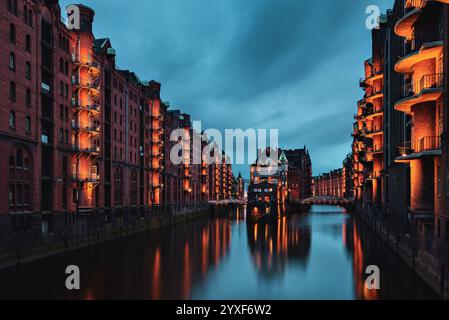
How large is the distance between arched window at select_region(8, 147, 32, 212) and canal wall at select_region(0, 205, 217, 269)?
2874 millimetres

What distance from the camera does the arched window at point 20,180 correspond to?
37.8m

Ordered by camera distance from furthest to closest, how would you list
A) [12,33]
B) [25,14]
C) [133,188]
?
[133,188] → [25,14] → [12,33]

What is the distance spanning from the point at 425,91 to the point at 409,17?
6965 mm

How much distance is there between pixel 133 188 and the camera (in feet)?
243

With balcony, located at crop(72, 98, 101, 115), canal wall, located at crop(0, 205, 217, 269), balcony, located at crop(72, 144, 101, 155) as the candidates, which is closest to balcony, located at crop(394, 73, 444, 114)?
canal wall, located at crop(0, 205, 217, 269)

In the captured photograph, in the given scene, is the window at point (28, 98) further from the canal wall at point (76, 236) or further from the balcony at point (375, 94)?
the balcony at point (375, 94)

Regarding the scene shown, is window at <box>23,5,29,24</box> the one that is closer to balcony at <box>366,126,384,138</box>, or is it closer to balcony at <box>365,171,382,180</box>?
balcony at <box>366,126,384,138</box>

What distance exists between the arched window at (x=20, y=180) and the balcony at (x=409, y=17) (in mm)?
35729

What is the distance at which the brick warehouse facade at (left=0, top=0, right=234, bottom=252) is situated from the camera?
124ft

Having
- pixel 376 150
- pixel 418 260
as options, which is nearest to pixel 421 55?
pixel 418 260

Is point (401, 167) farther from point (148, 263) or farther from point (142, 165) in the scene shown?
point (142, 165)

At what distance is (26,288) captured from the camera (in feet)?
93.6

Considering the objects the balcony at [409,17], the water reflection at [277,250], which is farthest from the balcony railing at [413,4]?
the water reflection at [277,250]

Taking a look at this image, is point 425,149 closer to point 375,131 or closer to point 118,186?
point 375,131
